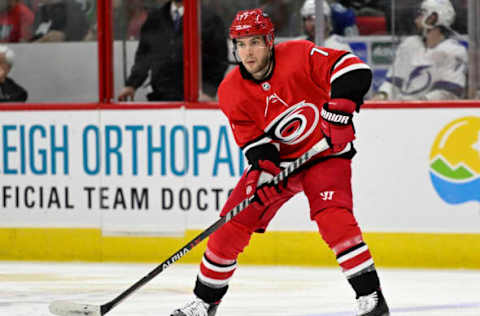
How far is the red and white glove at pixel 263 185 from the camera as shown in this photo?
13.3 feet

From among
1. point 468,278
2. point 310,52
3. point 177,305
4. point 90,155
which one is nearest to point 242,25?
point 310,52

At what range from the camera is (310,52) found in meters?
4.12

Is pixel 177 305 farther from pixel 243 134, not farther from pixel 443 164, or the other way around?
pixel 443 164

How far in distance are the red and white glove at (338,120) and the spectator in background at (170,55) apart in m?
2.54

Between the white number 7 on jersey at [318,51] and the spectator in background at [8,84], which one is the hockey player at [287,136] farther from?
the spectator in background at [8,84]

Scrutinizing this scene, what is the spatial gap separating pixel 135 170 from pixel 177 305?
1.68 meters

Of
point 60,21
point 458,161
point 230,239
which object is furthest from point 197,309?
point 60,21

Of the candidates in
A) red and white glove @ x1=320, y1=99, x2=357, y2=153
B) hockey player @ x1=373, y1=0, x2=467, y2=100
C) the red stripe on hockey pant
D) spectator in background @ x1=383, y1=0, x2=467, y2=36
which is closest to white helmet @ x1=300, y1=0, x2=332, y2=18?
spectator in background @ x1=383, y1=0, x2=467, y2=36

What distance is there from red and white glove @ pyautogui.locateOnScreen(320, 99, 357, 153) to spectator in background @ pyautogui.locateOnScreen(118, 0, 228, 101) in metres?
2.54

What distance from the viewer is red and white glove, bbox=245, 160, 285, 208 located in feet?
13.3

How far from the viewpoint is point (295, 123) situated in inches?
162

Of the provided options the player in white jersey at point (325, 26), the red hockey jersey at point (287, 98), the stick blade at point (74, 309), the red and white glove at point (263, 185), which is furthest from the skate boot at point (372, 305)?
the player in white jersey at point (325, 26)

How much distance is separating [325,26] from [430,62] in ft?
1.95

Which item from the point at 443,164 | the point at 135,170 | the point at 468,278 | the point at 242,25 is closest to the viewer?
the point at 242,25
